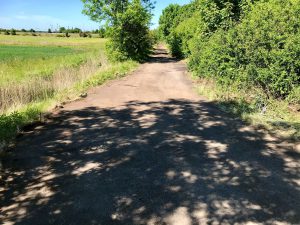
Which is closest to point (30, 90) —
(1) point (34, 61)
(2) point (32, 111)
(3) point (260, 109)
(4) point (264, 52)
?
(2) point (32, 111)

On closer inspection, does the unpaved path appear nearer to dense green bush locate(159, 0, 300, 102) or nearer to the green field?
dense green bush locate(159, 0, 300, 102)

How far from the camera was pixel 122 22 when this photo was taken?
2742 cm

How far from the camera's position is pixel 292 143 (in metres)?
7.29

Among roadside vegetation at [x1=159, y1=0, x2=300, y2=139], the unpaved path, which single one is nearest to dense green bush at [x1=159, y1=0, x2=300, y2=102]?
roadside vegetation at [x1=159, y1=0, x2=300, y2=139]

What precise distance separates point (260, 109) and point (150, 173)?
540 cm

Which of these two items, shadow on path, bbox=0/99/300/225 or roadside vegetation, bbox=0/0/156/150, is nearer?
shadow on path, bbox=0/99/300/225

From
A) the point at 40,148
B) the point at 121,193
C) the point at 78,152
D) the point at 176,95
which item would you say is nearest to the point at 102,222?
the point at 121,193

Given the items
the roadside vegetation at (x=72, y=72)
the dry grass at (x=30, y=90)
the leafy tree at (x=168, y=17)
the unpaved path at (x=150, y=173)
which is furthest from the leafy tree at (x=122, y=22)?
the leafy tree at (x=168, y=17)

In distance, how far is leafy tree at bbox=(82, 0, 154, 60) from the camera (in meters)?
27.0

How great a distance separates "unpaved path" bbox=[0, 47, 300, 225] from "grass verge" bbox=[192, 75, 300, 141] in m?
0.48

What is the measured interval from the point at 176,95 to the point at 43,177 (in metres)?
8.17

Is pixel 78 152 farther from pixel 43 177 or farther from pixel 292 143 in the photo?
pixel 292 143

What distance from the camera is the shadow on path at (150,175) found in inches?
183

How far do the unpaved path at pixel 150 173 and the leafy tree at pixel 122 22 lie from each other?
18.7 m
